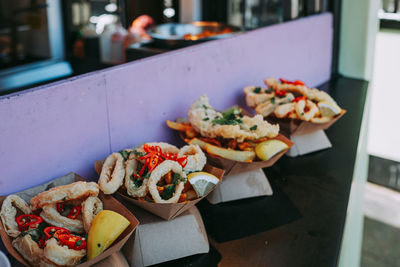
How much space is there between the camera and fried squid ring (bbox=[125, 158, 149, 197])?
109 centimetres

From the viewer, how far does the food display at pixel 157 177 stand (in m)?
1.09

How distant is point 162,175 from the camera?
3.64ft

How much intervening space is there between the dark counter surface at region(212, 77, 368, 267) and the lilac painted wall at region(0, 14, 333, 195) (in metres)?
0.45

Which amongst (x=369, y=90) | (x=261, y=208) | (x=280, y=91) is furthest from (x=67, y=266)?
(x=369, y=90)

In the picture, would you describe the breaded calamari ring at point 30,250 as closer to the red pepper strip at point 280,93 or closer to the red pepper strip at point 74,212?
the red pepper strip at point 74,212

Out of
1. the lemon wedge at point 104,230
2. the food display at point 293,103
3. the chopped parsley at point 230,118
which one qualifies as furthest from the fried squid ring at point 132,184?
the food display at point 293,103

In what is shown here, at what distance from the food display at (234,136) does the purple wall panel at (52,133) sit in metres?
0.29

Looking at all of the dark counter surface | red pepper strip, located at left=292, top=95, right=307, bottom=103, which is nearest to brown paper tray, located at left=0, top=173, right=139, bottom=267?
the dark counter surface

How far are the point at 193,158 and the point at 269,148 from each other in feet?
0.88

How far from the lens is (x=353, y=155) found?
5.91ft

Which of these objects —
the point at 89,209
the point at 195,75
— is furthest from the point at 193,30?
the point at 89,209

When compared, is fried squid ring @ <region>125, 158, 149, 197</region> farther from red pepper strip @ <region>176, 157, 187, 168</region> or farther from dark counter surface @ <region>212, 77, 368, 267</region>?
dark counter surface @ <region>212, 77, 368, 267</region>

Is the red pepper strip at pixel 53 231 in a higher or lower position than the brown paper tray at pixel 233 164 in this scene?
lower

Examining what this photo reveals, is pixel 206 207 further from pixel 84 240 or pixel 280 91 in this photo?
pixel 280 91
